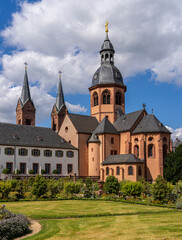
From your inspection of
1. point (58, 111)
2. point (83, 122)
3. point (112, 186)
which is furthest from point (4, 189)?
point (58, 111)

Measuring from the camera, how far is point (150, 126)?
61.2 m

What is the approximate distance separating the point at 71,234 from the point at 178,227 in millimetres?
6405

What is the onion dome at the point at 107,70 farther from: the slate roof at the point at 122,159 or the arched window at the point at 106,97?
the slate roof at the point at 122,159

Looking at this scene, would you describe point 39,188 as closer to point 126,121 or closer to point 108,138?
point 108,138

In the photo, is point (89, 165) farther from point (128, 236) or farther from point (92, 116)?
point (128, 236)

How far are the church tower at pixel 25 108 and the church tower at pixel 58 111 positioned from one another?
7.52m

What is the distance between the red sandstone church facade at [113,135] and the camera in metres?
58.2

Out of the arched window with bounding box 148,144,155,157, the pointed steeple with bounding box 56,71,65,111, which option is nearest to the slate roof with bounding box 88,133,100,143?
the arched window with bounding box 148,144,155,157

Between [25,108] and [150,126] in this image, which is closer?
[150,126]

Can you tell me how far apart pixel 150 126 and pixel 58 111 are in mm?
43034

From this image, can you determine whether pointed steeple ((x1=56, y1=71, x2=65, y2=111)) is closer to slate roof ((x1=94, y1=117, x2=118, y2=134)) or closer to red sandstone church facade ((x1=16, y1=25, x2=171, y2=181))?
red sandstone church facade ((x1=16, y1=25, x2=171, y2=181))

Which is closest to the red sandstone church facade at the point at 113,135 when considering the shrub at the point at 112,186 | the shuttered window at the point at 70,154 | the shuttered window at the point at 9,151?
the shuttered window at the point at 70,154

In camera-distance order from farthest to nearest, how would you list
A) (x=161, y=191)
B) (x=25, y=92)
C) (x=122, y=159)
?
(x=25, y=92) < (x=122, y=159) < (x=161, y=191)

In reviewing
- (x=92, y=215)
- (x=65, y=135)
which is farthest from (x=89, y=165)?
(x=92, y=215)
